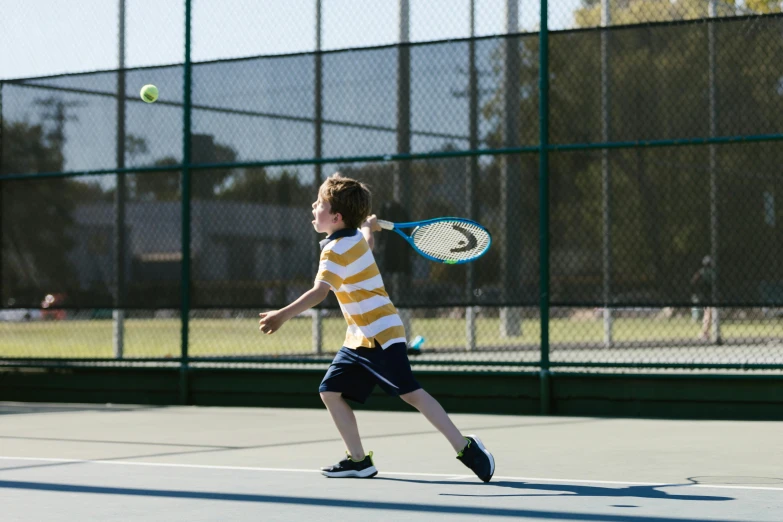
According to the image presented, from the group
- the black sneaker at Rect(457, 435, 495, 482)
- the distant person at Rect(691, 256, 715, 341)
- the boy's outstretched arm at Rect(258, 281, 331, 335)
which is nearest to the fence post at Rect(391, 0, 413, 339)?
the distant person at Rect(691, 256, 715, 341)

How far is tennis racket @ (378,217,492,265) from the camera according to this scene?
6.33 meters

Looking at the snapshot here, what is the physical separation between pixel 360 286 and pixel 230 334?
574 centimetres

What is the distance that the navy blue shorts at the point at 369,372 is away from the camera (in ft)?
19.0

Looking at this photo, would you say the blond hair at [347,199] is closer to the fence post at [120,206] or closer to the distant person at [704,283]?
the distant person at [704,283]

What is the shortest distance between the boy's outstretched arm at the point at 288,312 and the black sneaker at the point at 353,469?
0.82 m

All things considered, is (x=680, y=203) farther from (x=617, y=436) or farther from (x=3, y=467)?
(x=3, y=467)

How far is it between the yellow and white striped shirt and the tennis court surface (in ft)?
2.25

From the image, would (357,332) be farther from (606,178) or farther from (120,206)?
(606,178)

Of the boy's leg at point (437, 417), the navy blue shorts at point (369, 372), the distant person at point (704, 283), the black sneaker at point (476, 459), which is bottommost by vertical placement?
the black sneaker at point (476, 459)

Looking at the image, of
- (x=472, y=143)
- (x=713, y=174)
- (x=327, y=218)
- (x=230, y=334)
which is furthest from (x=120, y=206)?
(x=327, y=218)

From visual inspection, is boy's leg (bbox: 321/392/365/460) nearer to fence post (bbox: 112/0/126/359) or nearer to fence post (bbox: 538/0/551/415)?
fence post (bbox: 538/0/551/415)

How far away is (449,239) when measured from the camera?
21.1 ft

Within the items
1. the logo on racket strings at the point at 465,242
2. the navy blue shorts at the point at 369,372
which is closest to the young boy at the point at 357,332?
the navy blue shorts at the point at 369,372

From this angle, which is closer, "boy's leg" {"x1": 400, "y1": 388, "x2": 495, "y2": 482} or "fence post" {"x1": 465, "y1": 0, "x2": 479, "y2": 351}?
"boy's leg" {"x1": 400, "y1": 388, "x2": 495, "y2": 482}
